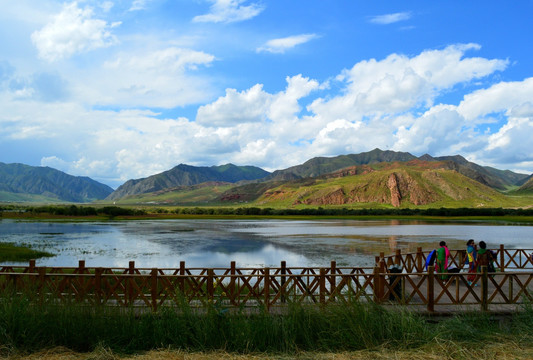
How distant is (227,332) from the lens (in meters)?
10.7

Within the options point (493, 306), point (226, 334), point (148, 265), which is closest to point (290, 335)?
point (226, 334)

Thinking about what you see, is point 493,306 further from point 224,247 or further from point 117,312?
point 224,247

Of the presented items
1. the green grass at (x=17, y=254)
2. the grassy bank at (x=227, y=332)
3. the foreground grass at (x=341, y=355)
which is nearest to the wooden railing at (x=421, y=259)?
the grassy bank at (x=227, y=332)

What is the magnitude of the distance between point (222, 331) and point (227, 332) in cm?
21

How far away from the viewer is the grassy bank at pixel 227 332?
406 inches

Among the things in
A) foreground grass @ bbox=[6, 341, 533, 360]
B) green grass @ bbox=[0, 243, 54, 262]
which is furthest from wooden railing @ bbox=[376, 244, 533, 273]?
green grass @ bbox=[0, 243, 54, 262]

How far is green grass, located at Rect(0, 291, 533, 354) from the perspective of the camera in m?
10.4

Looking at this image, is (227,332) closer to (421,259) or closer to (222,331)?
(222,331)

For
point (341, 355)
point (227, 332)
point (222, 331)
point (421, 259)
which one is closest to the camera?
point (341, 355)

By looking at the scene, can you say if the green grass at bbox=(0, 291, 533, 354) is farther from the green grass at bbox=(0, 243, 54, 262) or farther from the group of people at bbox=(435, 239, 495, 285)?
the green grass at bbox=(0, 243, 54, 262)

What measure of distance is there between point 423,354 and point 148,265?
3019 centimetres

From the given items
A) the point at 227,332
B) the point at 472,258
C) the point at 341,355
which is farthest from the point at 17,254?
the point at 472,258

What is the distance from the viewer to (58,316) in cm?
1080

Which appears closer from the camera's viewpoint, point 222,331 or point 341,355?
point 341,355
